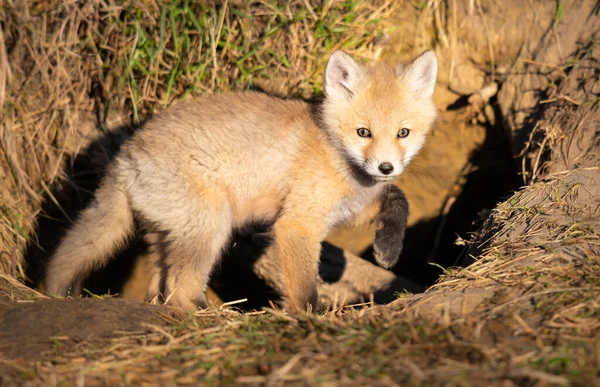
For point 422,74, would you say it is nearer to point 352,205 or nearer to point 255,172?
point 352,205

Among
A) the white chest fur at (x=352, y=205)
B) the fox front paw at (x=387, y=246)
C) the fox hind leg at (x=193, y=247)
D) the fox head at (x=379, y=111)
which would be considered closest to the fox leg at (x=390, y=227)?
the fox front paw at (x=387, y=246)

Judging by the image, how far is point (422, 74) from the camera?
325 cm

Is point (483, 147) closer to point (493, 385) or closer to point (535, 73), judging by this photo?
point (535, 73)

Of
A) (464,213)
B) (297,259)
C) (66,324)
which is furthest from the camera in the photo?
(464,213)

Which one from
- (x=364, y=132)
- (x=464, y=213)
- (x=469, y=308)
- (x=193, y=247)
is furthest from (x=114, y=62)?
(x=464, y=213)

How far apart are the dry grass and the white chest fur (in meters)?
1.19

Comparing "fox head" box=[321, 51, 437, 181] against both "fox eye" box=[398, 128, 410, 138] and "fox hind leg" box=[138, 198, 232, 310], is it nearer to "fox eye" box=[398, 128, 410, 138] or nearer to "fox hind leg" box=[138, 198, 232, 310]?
"fox eye" box=[398, 128, 410, 138]

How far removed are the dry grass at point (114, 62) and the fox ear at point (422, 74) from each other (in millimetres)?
1091

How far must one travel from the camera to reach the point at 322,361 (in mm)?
1785

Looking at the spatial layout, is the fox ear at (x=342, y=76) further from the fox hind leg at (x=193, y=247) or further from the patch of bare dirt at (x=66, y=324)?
the patch of bare dirt at (x=66, y=324)

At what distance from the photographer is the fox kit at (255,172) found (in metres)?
3.08

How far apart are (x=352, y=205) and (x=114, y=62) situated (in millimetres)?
2072

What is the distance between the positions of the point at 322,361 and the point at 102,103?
306 centimetres

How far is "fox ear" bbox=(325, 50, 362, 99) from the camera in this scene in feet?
10.4
